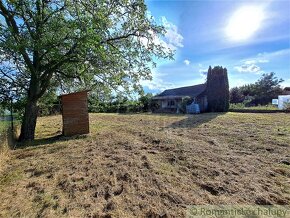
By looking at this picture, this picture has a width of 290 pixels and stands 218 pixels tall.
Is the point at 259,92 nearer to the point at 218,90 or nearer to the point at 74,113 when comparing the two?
the point at 218,90

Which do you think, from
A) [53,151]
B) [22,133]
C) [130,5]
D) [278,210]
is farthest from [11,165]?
[130,5]

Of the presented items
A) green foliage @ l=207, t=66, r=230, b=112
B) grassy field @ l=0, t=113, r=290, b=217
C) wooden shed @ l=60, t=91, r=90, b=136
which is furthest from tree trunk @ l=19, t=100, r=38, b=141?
green foliage @ l=207, t=66, r=230, b=112

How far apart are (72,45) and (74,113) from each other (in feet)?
10.8

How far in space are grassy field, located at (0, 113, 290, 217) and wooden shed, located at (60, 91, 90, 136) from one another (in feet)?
7.95

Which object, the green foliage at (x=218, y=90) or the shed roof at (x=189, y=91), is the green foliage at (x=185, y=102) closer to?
the shed roof at (x=189, y=91)

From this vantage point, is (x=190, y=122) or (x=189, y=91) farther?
(x=189, y=91)

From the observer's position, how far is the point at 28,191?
12.4ft

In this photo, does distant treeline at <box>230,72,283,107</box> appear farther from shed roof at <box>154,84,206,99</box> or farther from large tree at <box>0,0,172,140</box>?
large tree at <box>0,0,172,140</box>

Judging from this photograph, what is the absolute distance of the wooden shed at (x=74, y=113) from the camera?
29.3 feet

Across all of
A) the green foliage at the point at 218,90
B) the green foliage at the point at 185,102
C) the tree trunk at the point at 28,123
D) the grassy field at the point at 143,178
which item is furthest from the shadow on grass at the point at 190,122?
the green foliage at the point at 185,102

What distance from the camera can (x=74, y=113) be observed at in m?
9.12

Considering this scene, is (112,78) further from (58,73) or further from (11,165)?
(11,165)

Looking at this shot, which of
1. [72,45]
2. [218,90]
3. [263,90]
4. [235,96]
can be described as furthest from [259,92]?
[72,45]

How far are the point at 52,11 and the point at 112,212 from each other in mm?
6996
